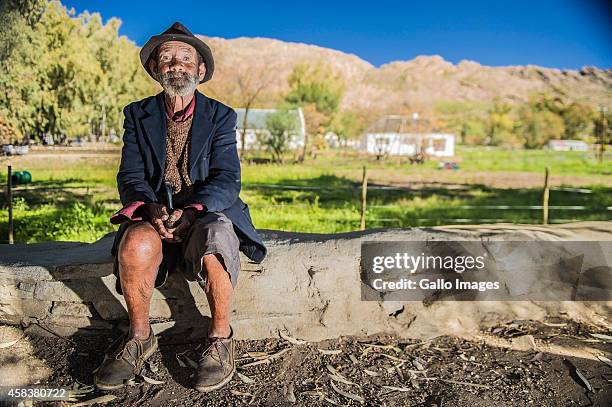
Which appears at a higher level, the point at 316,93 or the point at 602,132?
the point at 316,93

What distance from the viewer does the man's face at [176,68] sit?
223 cm

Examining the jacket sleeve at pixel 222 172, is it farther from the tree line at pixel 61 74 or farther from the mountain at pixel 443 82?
the mountain at pixel 443 82

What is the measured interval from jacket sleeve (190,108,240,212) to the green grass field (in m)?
3.53

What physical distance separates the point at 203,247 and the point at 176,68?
0.82 metres

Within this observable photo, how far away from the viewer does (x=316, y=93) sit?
2477 centimetres

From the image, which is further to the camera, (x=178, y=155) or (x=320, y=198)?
(x=320, y=198)

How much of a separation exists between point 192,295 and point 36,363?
27.9 inches

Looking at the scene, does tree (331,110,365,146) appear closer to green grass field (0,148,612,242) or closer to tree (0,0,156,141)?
green grass field (0,148,612,242)

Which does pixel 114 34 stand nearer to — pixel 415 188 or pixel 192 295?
pixel 192 295

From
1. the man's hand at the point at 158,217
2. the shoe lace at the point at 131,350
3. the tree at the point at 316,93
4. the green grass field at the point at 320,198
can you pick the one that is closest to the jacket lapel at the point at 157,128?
the man's hand at the point at 158,217

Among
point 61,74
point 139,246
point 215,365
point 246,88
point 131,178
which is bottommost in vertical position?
point 215,365

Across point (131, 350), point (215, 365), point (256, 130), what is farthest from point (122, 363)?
point (256, 130)

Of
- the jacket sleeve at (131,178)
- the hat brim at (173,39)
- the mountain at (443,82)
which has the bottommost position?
the jacket sleeve at (131,178)

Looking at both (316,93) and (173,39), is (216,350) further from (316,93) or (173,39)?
(316,93)
